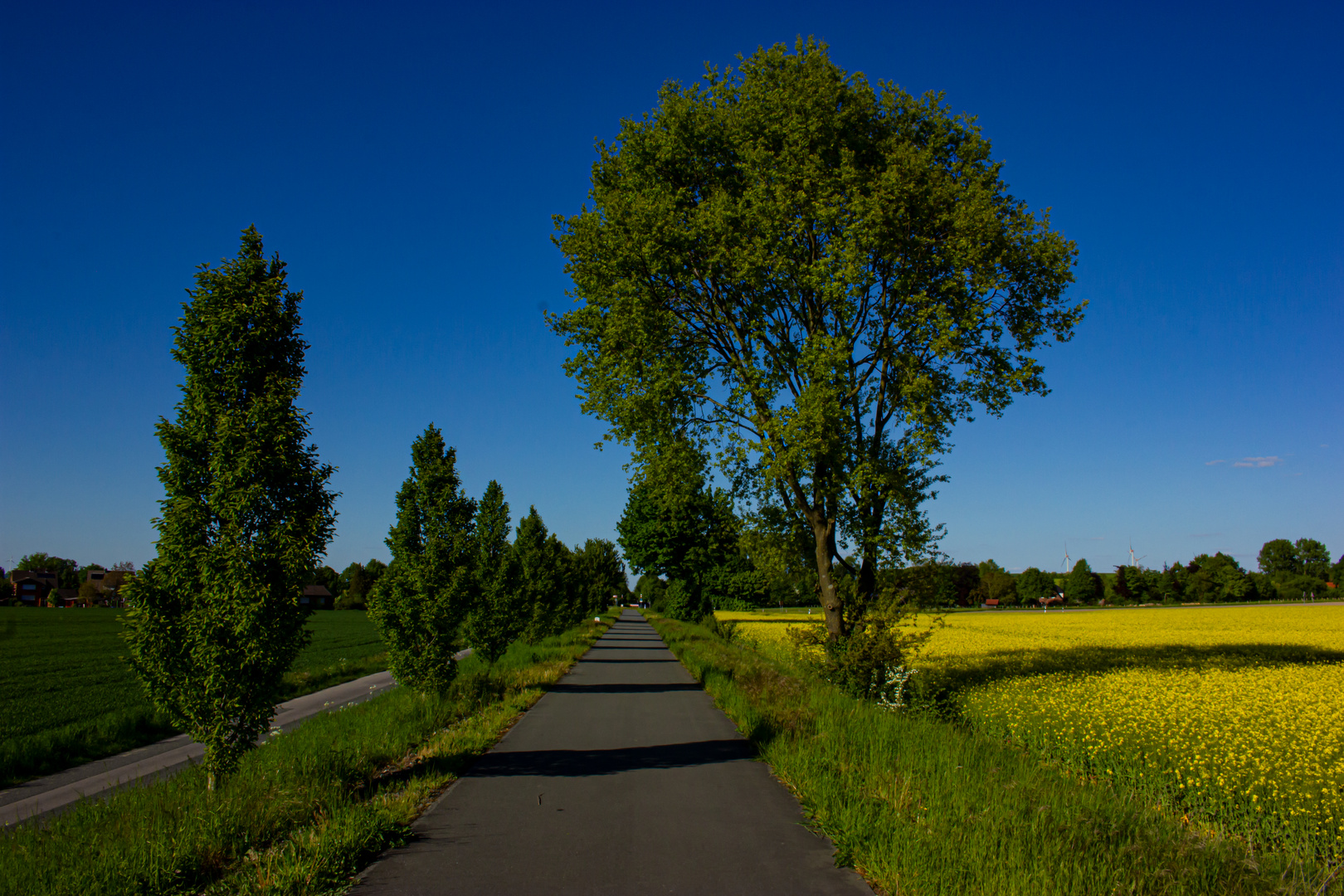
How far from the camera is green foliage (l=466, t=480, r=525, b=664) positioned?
21531 mm

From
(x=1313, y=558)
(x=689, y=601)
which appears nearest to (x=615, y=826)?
(x=689, y=601)

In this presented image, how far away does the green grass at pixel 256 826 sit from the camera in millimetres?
5297

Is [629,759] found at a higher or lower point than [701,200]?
→ lower

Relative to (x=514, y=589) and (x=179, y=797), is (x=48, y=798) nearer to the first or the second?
(x=179, y=797)

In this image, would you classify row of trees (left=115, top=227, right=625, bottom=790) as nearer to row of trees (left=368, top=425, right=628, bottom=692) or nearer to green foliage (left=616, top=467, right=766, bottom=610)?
row of trees (left=368, top=425, right=628, bottom=692)

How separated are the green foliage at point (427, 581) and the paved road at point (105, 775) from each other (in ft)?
8.07

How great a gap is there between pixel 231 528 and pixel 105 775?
26.2 ft

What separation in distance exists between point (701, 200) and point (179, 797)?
14.3 metres

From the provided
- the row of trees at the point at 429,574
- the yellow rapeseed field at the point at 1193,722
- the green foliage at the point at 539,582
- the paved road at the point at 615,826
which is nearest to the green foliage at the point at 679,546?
the green foliage at the point at 539,582

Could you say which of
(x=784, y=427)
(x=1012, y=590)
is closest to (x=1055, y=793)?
(x=784, y=427)

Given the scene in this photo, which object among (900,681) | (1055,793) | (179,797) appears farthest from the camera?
(900,681)

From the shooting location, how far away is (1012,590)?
15100 centimetres

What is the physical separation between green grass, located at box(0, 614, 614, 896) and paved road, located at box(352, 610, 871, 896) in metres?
0.37

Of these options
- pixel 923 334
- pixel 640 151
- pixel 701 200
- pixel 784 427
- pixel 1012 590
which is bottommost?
pixel 1012 590
